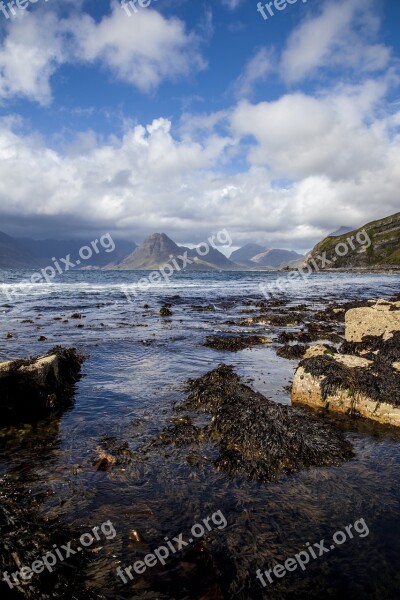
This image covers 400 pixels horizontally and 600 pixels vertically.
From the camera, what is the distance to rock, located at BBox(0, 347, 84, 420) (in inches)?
406

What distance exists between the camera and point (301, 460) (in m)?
8.05

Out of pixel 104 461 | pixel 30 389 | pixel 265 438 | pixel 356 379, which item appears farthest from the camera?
pixel 356 379

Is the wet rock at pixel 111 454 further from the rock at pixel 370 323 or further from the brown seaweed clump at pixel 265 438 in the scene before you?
the rock at pixel 370 323

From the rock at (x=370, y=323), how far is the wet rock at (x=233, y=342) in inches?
183

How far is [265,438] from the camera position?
8.61 m

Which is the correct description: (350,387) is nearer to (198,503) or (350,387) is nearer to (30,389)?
(198,503)

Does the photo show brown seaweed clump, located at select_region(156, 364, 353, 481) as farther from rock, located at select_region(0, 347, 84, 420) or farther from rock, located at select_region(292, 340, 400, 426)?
rock, located at select_region(0, 347, 84, 420)

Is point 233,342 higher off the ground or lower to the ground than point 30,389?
lower

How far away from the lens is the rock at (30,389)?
10312mm

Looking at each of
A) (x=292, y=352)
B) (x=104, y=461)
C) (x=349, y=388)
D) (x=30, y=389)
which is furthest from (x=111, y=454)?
(x=292, y=352)

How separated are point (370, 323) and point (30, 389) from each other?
640 inches

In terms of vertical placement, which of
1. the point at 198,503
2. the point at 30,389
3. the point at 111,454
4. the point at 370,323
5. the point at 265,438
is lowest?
the point at 198,503

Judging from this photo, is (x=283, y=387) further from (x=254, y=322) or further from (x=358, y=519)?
(x=254, y=322)

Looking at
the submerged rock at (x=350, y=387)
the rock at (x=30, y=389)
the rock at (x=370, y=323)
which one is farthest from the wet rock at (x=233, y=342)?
the rock at (x=30, y=389)
